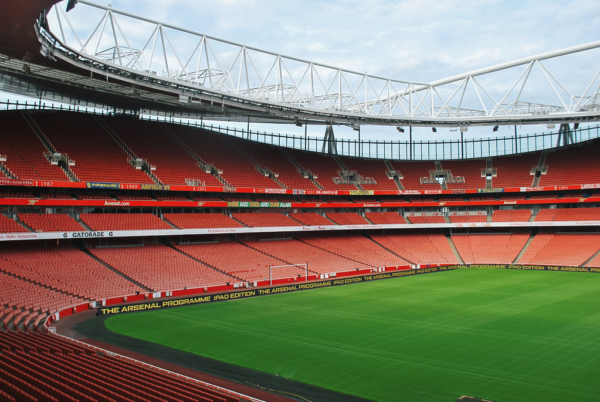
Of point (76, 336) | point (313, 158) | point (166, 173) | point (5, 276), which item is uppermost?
point (313, 158)

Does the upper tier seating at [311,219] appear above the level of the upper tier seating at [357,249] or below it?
above

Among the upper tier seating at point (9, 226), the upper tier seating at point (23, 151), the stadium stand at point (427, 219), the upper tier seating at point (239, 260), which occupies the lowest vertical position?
the upper tier seating at point (239, 260)

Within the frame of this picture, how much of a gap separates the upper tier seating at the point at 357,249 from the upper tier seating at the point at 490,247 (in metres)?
8.92

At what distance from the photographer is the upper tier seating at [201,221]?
44844 mm

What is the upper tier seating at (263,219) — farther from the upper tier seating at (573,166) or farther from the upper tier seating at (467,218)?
the upper tier seating at (573,166)

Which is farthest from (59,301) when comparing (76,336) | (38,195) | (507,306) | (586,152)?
(586,152)

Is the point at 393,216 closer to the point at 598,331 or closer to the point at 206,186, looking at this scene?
the point at 206,186

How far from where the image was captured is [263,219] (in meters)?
52.2

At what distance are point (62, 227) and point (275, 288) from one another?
16986mm

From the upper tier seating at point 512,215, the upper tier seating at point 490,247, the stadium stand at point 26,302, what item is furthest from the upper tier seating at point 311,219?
the stadium stand at point 26,302

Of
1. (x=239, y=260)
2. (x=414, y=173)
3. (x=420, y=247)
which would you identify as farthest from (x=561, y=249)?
(x=239, y=260)

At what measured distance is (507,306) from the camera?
31.0 meters

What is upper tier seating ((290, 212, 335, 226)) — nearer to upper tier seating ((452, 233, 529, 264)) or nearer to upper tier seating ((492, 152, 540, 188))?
upper tier seating ((452, 233, 529, 264))

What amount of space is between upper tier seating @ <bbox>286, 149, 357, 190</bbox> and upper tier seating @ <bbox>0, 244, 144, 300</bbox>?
1268 inches
